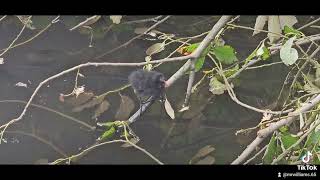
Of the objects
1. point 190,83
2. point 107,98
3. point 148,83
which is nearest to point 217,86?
point 190,83

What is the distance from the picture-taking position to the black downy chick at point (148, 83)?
104cm

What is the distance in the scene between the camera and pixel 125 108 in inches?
42.3

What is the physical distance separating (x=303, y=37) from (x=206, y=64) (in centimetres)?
23

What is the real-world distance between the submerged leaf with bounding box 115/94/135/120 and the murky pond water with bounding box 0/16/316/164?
0.04 feet

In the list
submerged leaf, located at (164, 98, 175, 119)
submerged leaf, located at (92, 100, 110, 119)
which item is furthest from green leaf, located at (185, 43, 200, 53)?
submerged leaf, located at (92, 100, 110, 119)

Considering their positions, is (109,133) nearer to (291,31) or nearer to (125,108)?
(125,108)

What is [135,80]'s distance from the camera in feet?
3.46

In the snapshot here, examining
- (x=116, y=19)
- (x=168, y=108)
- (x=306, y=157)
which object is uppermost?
(x=116, y=19)

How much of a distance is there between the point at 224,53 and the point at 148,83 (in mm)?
192

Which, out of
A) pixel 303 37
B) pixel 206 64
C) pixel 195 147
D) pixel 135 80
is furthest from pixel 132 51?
pixel 303 37

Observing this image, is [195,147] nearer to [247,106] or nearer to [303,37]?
[247,106]

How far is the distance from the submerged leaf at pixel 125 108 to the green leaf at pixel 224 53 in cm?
24

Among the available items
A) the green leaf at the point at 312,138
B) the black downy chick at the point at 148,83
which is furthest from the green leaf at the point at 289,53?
the black downy chick at the point at 148,83

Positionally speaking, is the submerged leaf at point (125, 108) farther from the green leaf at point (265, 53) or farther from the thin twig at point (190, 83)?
the green leaf at point (265, 53)
